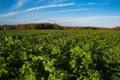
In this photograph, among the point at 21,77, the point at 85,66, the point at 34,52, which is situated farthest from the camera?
the point at 34,52

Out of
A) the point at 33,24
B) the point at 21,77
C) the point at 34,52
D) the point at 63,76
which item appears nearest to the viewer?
the point at 63,76

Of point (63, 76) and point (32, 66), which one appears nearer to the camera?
point (63, 76)

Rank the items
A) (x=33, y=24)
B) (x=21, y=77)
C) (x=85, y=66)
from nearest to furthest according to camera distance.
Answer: (x=85, y=66) < (x=21, y=77) < (x=33, y=24)

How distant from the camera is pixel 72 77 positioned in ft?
20.6

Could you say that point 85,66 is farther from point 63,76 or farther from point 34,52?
point 34,52

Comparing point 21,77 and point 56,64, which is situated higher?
point 56,64

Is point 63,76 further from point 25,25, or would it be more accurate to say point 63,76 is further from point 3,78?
point 25,25

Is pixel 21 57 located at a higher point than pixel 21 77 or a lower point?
higher

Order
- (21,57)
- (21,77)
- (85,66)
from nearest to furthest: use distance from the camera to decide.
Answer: (85,66)
(21,77)
(21,57)

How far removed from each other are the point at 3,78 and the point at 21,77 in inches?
27.6

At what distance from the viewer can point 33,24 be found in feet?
279

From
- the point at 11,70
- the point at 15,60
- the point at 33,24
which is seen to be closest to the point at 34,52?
the point at 15,60

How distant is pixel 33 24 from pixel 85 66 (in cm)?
8001

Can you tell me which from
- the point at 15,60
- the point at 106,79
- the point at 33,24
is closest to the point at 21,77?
the point at 15,60
